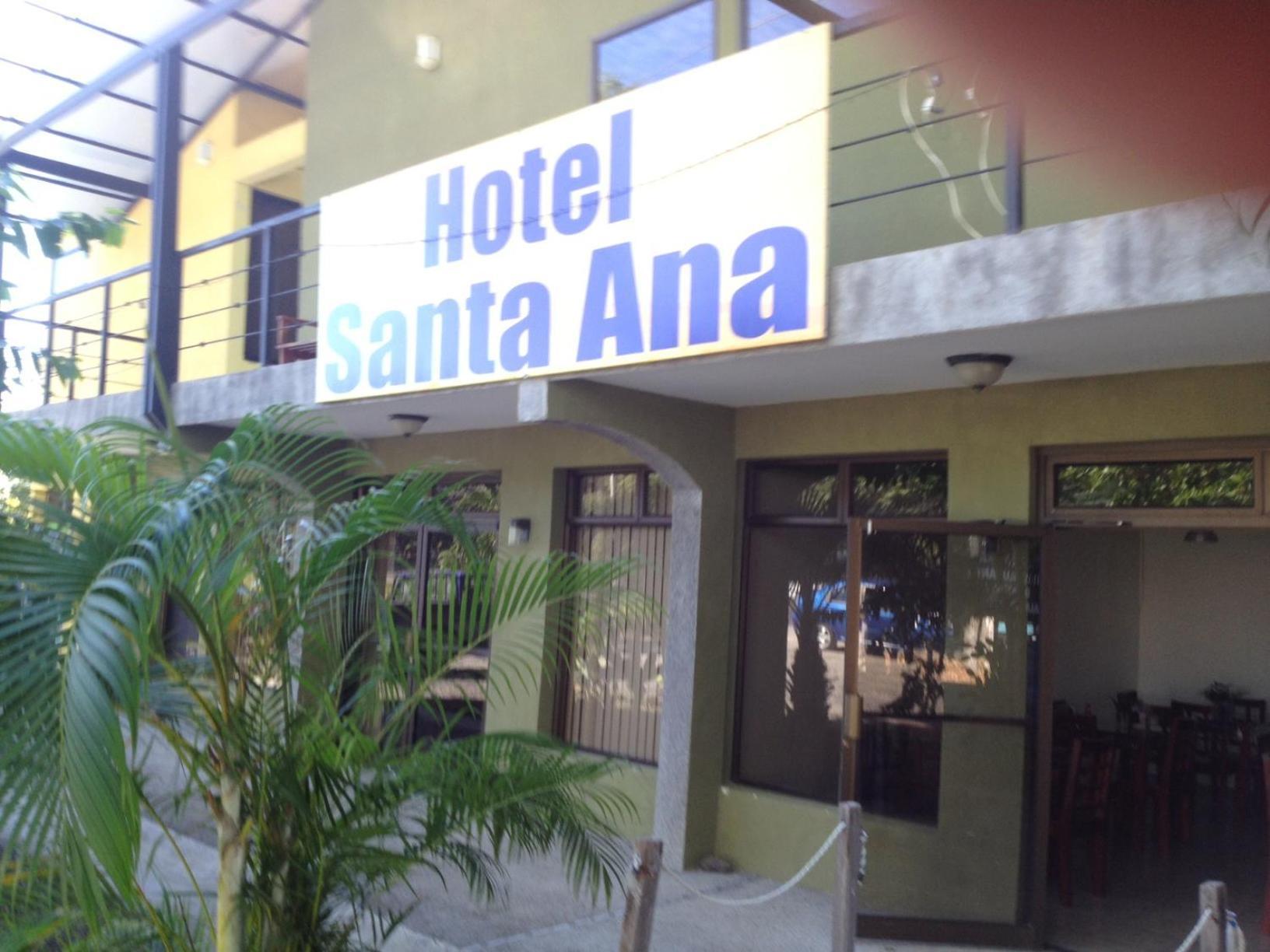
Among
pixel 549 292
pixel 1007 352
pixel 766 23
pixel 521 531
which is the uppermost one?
pixel 766 23

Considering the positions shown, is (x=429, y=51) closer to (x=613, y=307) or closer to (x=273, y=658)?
(x=613, y=307)

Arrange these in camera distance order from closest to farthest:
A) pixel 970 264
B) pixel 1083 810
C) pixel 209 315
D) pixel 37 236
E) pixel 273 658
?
1. pixel 273 658
2. pixel 970 264
3. pixel 37 236
4. pixel 1083 810
5. pixel 209 315

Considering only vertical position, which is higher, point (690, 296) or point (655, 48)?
point (655, 48)

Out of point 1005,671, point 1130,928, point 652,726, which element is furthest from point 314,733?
point 1130,928

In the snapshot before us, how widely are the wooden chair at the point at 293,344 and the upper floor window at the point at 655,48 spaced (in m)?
2.91

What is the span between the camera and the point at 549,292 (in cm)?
614

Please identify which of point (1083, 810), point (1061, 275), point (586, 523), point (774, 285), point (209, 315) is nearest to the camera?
point (1061, 275)

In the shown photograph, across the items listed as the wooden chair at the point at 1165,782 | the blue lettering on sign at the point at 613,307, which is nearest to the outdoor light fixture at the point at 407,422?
the blue lettering on sign at the point at 613,307

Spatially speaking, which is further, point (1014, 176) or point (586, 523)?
point (586, 523)

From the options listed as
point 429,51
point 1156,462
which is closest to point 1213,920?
point 1156,462

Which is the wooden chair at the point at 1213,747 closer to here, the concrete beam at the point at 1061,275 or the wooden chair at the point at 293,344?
the concrete beam at the point at 1061,275

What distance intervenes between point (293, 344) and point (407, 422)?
1.83 metres

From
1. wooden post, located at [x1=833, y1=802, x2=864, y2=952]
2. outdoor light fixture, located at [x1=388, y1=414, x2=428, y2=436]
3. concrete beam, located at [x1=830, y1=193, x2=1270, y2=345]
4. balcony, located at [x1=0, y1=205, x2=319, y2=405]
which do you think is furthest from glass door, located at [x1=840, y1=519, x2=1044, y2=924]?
balcony, located at [x1=0, y1=205, x2=319, y2=405]

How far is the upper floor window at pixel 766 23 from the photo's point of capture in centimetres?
710
